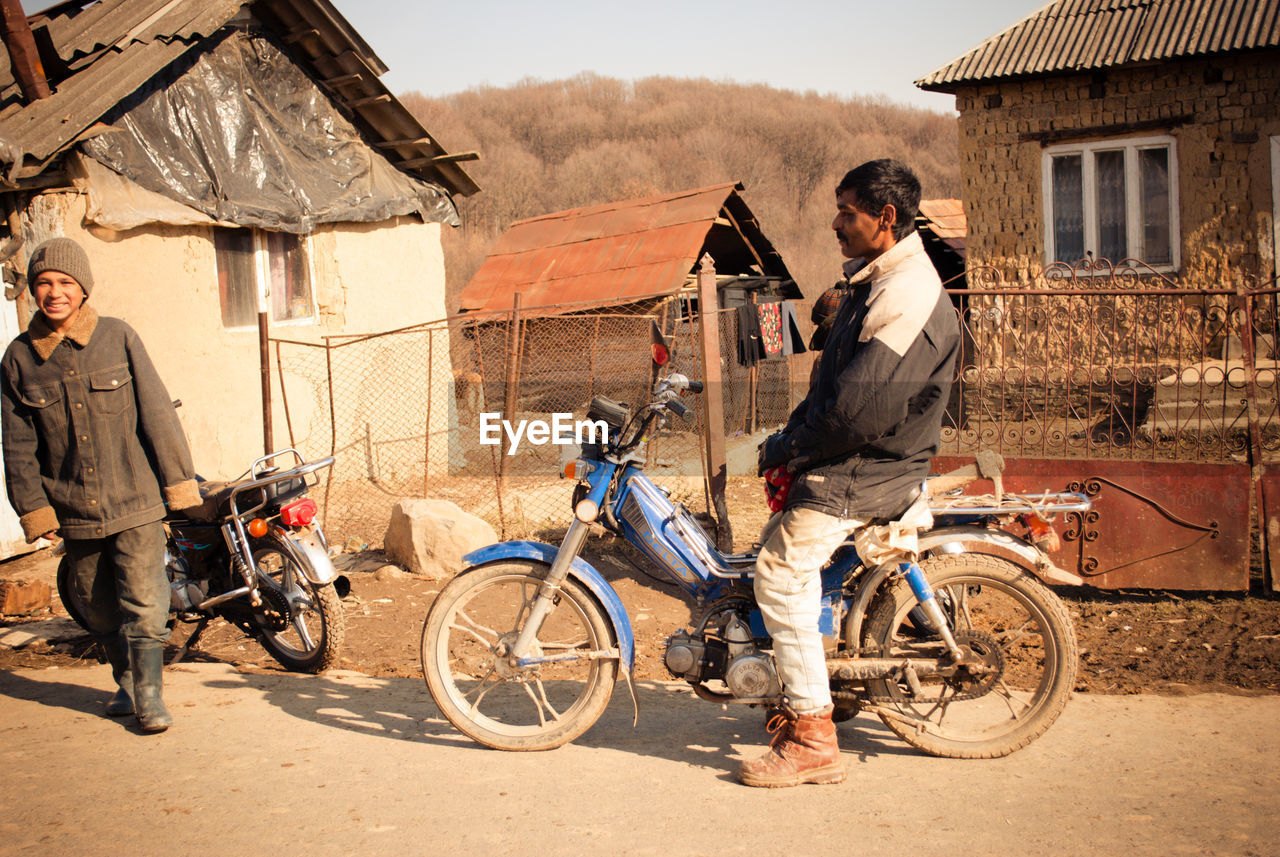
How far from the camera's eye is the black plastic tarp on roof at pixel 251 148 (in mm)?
7977

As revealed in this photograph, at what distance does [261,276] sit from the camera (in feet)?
30.0

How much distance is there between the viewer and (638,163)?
49.9 meters

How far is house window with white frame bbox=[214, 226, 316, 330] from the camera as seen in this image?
8.86m

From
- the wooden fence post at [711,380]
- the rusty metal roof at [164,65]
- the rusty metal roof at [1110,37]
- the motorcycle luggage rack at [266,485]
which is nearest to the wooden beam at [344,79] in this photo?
the rusty metal roof at [164,65]

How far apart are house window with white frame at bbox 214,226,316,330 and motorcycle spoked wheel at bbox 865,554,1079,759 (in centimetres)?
733

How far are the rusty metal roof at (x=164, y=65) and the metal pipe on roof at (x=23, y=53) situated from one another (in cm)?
12

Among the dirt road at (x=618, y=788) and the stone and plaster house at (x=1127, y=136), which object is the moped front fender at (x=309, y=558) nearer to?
the dirt road at (x=618, y=788)

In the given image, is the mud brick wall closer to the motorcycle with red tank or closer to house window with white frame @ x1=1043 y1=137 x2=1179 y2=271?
house window with white frame @ x1=1043 y1=137 x2=1179 y2=271

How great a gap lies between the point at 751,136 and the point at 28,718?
2244 inches

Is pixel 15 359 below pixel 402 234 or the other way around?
below

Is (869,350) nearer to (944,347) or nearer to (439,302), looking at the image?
(944,347)

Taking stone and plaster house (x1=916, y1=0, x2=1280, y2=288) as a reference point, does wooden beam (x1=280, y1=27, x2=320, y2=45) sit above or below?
above

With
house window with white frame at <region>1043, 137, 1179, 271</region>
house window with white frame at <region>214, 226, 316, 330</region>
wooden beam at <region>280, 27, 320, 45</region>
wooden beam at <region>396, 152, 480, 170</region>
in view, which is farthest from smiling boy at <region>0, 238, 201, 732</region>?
house window with white frame at <region>1043, 137, 1179, 271</region>

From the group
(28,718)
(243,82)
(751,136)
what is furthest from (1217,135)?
(751,136)
